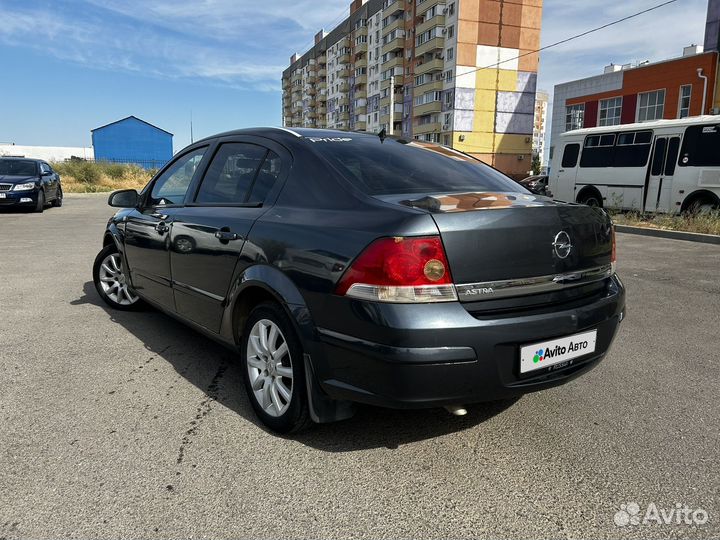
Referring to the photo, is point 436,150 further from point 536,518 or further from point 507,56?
point 507,56

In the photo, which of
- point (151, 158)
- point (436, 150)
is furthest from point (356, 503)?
point (151, 158)

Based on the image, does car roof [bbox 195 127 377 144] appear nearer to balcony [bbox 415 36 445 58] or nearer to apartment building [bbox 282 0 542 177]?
apartment building [bbox 282 0 542 177]

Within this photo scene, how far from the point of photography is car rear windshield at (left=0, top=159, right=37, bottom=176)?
1614cm

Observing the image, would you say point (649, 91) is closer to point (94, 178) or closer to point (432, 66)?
point (432, 66)

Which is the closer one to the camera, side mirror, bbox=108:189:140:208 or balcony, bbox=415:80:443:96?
→ side mirror, bbox=108:189:140:208

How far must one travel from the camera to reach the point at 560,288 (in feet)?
8.41

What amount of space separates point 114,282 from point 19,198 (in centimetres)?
1291

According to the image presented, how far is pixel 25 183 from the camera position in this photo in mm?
15695

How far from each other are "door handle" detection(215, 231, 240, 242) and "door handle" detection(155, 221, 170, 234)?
2.74 ft

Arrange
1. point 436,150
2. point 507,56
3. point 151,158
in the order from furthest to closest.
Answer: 1. point 151,158
2. point 507,56
3. point 436,150

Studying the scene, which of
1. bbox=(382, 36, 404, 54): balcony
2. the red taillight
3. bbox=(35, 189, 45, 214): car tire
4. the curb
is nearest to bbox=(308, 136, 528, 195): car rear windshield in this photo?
the red taillight

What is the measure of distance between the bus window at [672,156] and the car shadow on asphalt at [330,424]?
1325 cm

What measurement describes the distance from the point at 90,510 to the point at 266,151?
205 cm

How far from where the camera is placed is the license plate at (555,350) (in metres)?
2.40
